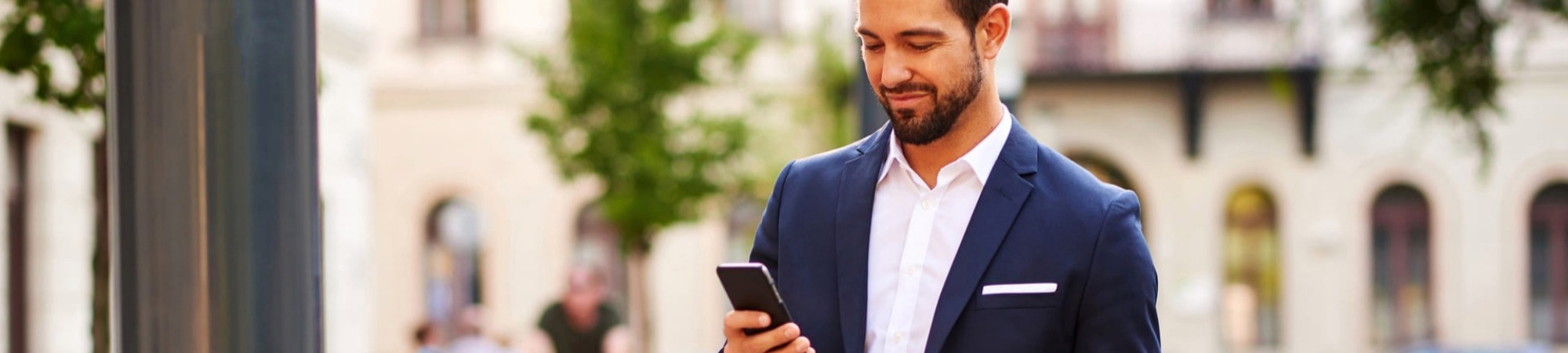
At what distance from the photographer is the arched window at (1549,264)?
25641 millimetres

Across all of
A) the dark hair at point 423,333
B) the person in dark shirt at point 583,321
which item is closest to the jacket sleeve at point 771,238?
the person in dark shirt at point 583,321

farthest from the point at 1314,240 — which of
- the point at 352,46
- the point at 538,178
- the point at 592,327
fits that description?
the point at 592,327

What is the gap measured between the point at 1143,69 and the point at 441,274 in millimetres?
10334

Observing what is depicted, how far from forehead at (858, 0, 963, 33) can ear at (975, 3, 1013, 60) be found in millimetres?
45

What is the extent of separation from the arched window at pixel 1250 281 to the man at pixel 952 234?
24.9m

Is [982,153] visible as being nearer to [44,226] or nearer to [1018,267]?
[1018,267]

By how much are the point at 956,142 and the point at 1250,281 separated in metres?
25.1

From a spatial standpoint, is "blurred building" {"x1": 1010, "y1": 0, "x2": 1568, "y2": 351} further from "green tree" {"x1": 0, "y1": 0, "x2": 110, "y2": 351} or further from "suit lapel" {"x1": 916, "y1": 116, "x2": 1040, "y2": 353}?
"suit lapel" {"x1": 916, "y1": 116, "x2": 1040, "y2": 353}

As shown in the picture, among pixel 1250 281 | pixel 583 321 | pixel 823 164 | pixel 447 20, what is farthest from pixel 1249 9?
pixel 823 164

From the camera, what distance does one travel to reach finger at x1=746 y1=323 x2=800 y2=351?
7.03 feet

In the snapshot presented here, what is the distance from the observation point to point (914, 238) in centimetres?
224

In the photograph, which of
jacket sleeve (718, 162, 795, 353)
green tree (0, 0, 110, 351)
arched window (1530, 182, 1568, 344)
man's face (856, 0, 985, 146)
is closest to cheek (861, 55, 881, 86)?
man's face (856, 0, 985, 146)

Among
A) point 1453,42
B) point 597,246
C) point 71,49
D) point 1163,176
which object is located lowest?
point 597,246

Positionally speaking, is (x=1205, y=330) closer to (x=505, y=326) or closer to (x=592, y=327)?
(x=505, y=326)
